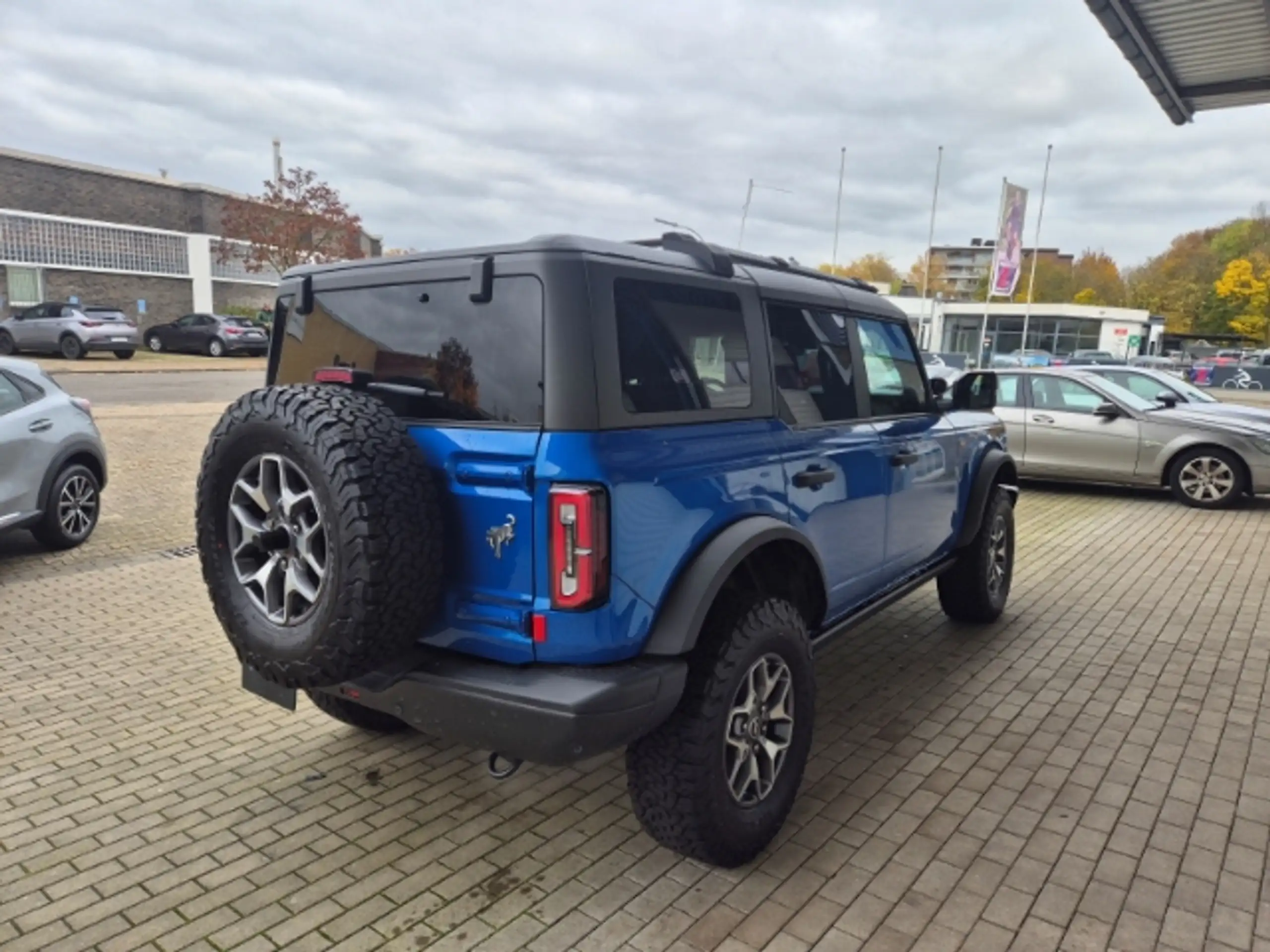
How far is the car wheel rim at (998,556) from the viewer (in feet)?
17.2

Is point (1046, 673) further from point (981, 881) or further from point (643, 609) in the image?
point (643, 609)

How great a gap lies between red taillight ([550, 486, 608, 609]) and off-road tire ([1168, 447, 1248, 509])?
9.42 meters

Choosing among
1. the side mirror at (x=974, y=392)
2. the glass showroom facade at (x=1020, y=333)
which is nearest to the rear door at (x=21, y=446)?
the side mirror at (x=974, y=392)

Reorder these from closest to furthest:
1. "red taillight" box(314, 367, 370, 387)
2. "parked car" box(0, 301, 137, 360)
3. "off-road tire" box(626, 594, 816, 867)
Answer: "off-road tire" box(626, 594, 816, 867) → "red taillight" box(314, 367, 370, 387) → "parked car" box(0, 301, 137, 360)

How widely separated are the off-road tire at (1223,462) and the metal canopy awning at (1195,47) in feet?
11.6

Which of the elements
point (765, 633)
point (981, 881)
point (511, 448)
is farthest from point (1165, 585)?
point (511, 448)

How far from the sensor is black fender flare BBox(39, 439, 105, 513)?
6266mm

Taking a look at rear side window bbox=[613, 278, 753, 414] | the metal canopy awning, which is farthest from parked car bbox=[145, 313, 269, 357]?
rear side window bbox=[613, 278, 753, 414]

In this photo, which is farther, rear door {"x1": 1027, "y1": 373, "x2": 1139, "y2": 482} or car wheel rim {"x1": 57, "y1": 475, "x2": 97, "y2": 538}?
rear door {"x1": 1027, "y1": 373, "x2": 1139, "y2": 482}

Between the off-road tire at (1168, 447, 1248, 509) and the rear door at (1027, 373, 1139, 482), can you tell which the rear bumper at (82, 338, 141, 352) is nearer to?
the rear door at (1027, 373, 1139, 482)

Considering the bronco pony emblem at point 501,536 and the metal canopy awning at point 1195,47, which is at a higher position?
the metal canopy awning at point 1195,47

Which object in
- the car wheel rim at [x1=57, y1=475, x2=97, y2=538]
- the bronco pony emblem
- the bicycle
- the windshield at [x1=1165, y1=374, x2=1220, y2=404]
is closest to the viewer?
the bronco pony emblem

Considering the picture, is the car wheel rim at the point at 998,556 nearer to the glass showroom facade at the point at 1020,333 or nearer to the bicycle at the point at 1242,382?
the bicycle at the point at 1242,382

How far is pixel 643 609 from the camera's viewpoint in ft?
8.30
